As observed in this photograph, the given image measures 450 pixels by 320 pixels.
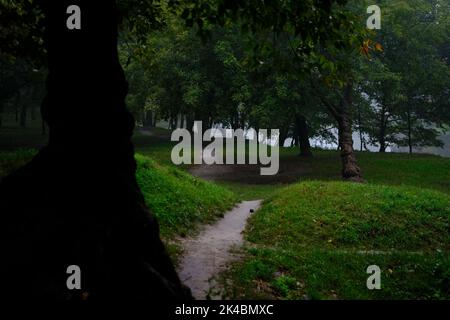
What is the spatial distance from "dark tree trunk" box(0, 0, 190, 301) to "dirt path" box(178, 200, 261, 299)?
1.92 meters

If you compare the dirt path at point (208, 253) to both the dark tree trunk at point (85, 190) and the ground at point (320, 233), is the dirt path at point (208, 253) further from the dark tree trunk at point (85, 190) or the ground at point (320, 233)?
the dark tree trunk at point (85, 190)

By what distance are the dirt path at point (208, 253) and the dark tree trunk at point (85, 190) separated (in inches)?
75.6

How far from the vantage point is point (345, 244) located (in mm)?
15766

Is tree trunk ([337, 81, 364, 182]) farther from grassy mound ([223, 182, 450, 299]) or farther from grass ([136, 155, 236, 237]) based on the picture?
grass ([136, 155, 236, 237])

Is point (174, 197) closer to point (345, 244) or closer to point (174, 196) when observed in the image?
point (174, 196)

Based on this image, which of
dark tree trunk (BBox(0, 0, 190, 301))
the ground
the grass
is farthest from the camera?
the grass

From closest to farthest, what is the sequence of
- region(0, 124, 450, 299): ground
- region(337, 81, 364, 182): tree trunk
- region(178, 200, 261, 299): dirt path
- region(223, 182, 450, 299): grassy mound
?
region(178, 200, 261, 299): dirt path, region(223, 182, 450, 299): grassy mound, region(0, 124, 450, 299): ground, region(337, 81, 364, 182): tree trunk

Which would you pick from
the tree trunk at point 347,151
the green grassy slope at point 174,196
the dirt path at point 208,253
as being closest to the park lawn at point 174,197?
the green grassy slope at point 174,196

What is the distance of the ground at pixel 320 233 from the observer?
10367mm

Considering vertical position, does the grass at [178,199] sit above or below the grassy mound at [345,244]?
above

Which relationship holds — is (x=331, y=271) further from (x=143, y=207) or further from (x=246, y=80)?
(x=246, y=80)

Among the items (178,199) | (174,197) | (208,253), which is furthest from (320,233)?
(208,253)

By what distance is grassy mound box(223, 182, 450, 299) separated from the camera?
10234mm

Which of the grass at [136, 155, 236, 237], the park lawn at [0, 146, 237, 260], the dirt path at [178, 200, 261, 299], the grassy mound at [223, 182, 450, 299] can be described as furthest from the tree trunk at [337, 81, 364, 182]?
the dirt path at [178, 200, 261, 299]
